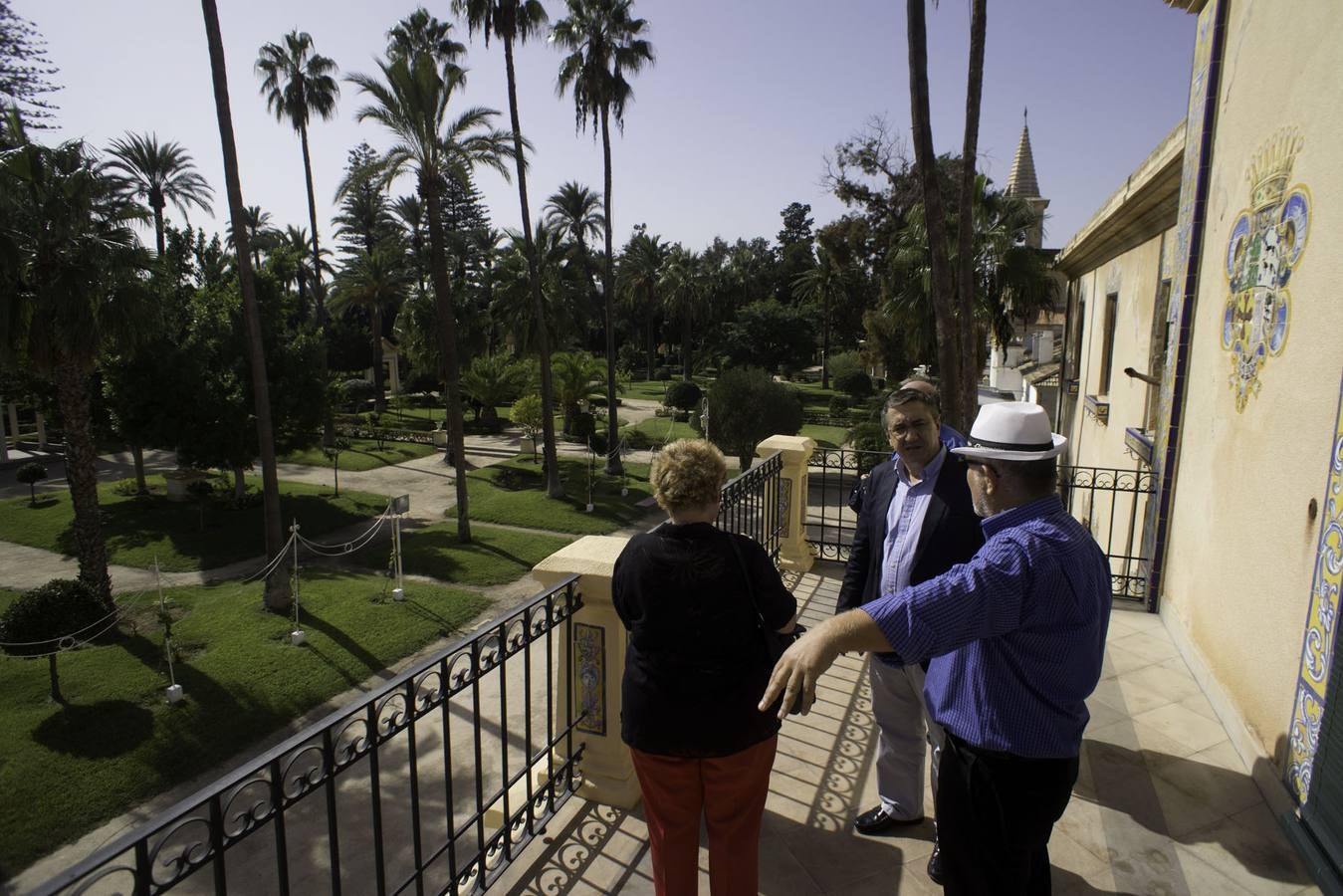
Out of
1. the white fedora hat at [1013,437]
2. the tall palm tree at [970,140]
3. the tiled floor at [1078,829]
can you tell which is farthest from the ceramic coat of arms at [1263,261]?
the tall palm tree at [970,140]

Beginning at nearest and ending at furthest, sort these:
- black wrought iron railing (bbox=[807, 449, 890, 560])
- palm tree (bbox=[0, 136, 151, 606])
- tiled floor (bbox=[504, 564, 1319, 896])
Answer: tiled floor (bbox=[504, 564, 1319, 896])
palm tree (bbox=[0, 136, 151, 606])
black wrought iron railing (bbox=[807, 449, 890, 560])

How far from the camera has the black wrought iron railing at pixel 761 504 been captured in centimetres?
550

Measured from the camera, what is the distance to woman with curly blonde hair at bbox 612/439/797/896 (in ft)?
8.09

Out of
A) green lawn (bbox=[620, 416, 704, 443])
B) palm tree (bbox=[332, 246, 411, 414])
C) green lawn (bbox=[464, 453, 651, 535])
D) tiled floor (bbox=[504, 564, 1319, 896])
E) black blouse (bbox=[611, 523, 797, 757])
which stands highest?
palm tree (bbox=[332, 246, 411, 414])

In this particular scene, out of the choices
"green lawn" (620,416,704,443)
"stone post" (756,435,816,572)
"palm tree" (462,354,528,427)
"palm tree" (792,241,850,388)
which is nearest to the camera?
"stone post" (756,435,816,572)

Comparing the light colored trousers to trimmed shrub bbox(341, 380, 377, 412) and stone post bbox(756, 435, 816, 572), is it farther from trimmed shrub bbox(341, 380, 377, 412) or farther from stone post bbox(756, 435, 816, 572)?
trimmed shrub bbox(341, 380, 377, 412)

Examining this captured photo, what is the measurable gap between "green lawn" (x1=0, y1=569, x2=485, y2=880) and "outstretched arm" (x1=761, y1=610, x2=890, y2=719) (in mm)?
7672

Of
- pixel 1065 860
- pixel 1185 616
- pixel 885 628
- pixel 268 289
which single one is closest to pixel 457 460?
pixel 268 289

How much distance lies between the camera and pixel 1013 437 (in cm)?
207

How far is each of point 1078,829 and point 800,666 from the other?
275 centimetres

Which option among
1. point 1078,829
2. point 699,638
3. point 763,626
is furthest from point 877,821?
point 699,638

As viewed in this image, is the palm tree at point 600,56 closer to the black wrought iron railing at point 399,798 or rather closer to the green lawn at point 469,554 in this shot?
the green lawn at point 469,554

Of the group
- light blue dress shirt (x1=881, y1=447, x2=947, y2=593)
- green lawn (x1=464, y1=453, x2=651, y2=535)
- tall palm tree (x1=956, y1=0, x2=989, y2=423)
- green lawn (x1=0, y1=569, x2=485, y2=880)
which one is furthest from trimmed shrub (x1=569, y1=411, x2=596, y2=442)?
light blue dress shirt (x1=881, y1=447, x2=947, y2=593)

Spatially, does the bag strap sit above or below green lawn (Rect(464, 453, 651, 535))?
above
